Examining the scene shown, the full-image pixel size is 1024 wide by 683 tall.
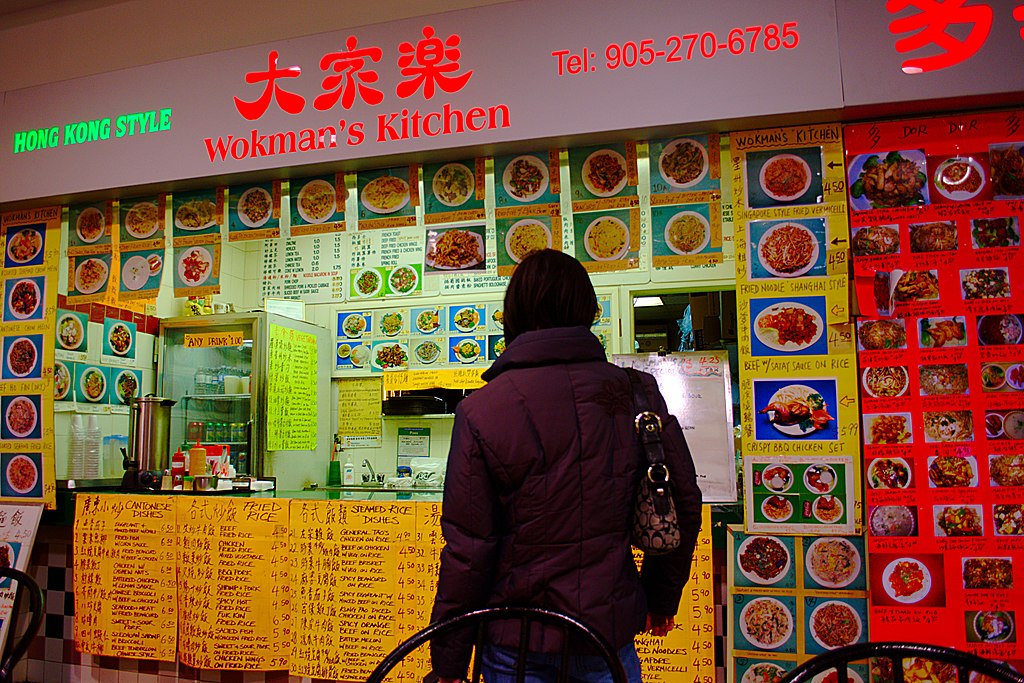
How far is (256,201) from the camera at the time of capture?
133 inches

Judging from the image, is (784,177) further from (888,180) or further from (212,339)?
(212,339)

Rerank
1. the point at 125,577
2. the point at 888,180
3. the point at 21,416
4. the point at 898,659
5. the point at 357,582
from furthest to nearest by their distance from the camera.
A: the point at 21,416 < the point at 125,577 < the point at 357,582 < the point at 888,180 < the point at 898,659

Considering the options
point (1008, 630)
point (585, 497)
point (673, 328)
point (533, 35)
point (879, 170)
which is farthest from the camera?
point (673, 328)

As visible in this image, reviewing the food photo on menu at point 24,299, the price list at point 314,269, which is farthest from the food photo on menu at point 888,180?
the price list at point 314,269

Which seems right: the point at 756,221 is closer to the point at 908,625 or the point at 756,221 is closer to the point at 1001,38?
the point at 1001,38

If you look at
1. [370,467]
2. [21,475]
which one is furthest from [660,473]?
[370,467]

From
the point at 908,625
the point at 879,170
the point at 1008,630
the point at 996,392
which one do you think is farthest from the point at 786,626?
the point at 879,170

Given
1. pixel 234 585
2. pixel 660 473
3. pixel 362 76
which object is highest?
pixel 362 76

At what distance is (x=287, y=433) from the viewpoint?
567 cm

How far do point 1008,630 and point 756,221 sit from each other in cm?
158

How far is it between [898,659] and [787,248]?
168 centimetres

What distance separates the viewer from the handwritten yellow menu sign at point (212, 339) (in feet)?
17.9

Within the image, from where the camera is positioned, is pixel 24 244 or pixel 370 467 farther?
pixel 370 467

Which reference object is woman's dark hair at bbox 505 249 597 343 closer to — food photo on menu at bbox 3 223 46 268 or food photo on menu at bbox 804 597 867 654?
food photo on menu at bbox 804 597 867 654
